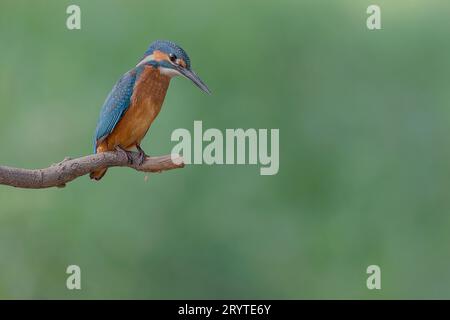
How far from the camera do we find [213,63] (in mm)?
3758

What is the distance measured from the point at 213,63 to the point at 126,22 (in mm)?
514

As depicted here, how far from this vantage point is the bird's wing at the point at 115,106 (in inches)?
100

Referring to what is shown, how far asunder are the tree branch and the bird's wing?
0.12m

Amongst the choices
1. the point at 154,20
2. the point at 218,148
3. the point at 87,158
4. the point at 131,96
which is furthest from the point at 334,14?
the point at 87,158

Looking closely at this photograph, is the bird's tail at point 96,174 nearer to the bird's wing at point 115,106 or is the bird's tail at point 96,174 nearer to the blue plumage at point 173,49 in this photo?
the bird's wing at point 115,106

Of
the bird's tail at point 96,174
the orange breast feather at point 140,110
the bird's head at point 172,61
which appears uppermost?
the bird's head at point 172,61

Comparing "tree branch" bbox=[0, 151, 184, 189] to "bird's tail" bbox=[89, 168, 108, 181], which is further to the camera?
"bird's tail" bbox=[89, 168, 108, 181]

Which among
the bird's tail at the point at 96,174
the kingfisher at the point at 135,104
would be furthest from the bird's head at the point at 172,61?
the bird's tail at the point at 96,174

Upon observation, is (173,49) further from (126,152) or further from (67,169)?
(67,169)

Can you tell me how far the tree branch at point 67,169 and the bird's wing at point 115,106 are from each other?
0.12 meters

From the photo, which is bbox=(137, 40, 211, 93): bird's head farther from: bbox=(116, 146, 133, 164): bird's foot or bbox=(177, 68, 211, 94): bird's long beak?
bbox=(116, 146, 133, 164): bird's foot

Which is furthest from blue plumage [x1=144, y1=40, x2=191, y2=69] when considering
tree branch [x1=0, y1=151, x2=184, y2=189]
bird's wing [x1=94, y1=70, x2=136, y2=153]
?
tree branch [x1=0, y1=151, x2=184, y2=189]

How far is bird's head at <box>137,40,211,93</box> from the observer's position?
2.48 meters

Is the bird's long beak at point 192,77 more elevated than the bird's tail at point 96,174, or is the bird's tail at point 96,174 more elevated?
the bird's long beak at point 192,77
